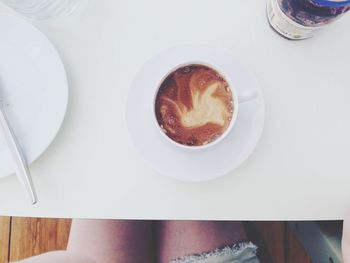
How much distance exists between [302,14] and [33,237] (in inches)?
31.9

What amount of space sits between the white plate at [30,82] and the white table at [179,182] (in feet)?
0.07

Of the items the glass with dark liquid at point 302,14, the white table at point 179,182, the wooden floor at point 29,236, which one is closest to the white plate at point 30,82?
the white table at point 179,182

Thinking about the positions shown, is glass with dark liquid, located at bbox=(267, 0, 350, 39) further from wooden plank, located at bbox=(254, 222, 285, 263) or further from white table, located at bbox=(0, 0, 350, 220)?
wooden plank, located at bbox=(254, 222, 285, 263)

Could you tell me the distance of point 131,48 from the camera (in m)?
0.58

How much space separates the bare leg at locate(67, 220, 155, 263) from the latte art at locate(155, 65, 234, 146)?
1.08 ft

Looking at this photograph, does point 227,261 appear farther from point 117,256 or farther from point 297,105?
point 297,105

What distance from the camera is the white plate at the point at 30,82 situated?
561 mm

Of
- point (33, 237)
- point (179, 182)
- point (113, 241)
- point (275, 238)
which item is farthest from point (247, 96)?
point (33, 237)

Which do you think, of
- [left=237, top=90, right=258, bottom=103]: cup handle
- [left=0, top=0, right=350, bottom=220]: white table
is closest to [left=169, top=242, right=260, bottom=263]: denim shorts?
[left=0, top=0, right=350, bottom=220]: white table

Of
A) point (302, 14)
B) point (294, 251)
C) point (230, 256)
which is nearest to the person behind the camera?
point (302, 14)

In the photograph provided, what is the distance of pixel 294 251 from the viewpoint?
3.38 feet

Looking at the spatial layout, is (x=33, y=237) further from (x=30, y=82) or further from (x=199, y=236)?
(x=30, y=82)

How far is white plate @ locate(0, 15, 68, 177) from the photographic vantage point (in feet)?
1.84

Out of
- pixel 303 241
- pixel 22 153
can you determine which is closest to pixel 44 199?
pixel 22 153
